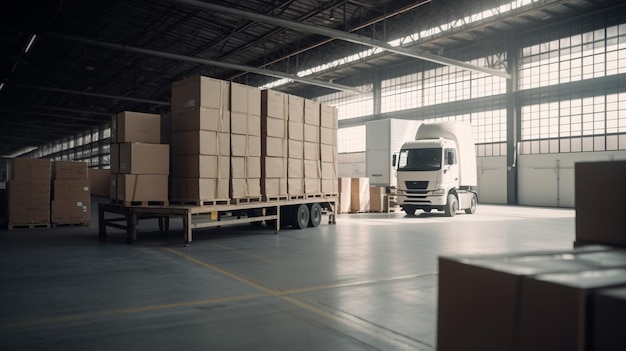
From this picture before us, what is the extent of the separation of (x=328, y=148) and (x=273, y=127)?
235 cm

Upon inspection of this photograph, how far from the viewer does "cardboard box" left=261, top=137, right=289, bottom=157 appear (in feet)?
34.5

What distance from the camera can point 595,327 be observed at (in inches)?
53.1

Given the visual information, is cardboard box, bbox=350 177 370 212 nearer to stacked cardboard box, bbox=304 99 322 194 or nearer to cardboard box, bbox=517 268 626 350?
stacked cardboard box, bbox=304 99 322 194

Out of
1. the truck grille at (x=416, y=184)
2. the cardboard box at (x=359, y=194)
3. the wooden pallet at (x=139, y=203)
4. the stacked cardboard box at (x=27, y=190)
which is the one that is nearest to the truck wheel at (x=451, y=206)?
the truck grille at (x=416, y=184)

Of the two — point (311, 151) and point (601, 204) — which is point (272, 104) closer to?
point (311, 151)

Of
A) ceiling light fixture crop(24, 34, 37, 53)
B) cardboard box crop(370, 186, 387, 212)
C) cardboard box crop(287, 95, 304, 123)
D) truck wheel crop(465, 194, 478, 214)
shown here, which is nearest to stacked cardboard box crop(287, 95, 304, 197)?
cardboard box crop(287, 95, 304, 123)

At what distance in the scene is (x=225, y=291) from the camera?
16.9 ft

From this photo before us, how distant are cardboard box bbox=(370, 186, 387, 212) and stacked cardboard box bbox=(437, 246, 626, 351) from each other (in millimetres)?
16498

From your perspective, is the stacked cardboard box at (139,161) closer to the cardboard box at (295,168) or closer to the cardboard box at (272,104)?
the cardboard box at (272,104)

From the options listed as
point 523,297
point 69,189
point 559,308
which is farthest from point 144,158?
point 559,308

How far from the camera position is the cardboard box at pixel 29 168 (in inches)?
459

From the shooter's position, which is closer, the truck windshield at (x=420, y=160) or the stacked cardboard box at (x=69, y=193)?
the stacked cardboard box at (x=69, y=193)

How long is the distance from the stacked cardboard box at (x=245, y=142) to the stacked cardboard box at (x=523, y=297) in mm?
8063

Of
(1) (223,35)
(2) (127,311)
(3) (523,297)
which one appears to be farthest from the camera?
(1) (223,35)
